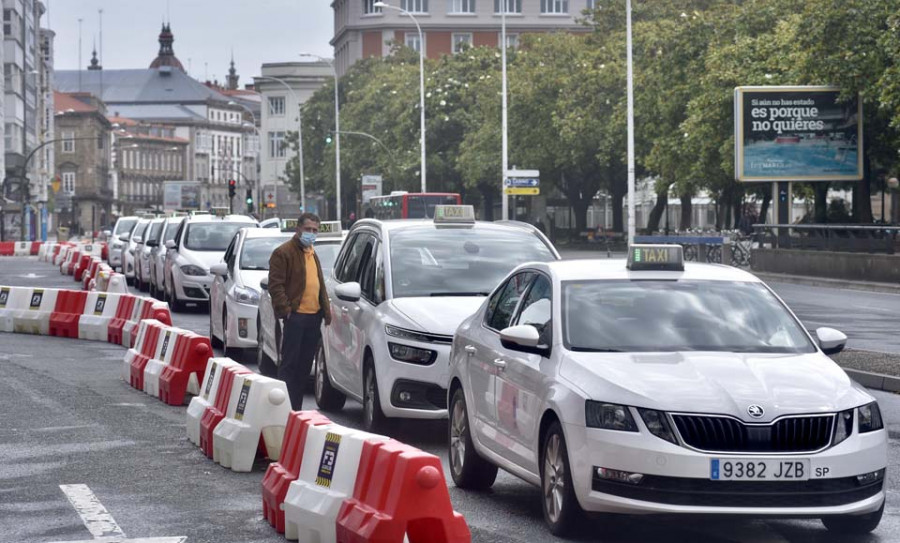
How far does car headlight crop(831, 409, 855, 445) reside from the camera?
808cm

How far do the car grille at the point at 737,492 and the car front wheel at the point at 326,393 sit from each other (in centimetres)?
686

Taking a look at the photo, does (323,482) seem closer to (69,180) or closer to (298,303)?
(298,303)

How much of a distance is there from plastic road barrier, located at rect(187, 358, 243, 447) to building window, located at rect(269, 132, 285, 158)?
168m

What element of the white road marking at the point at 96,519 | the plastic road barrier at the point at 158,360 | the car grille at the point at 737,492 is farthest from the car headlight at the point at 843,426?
the plastic road barrier at the point at 158,360

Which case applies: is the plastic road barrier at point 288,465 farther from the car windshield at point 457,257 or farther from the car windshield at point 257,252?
the car windshield at point 257,252

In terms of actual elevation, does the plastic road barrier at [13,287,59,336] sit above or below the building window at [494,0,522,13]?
below

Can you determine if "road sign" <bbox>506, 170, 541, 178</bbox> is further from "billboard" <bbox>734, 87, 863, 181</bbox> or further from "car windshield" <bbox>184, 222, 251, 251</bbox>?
"car windshield" <bbox>184, 222, 251, 251</bbox>

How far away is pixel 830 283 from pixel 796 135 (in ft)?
25.0

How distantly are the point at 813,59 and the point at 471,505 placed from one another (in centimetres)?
3825

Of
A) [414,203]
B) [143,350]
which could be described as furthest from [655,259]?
[414,203]

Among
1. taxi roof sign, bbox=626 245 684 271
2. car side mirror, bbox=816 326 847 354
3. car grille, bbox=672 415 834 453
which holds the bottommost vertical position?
car grille, bbox=672 415 834 453

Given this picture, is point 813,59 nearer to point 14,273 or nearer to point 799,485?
point 14,273

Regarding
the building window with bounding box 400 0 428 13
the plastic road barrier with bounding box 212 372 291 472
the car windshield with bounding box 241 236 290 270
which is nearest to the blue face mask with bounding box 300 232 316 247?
the plastic road barrier with bounding box 212 372 291 472

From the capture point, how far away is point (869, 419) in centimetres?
827
